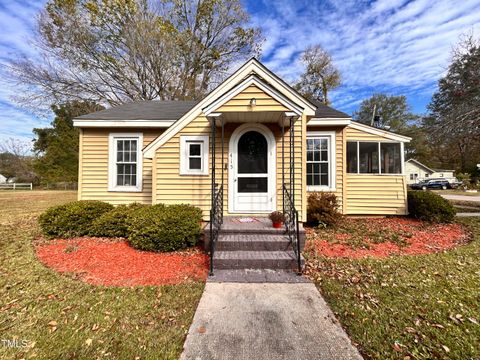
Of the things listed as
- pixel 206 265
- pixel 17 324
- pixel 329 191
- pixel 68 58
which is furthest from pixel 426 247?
pixel 68 58

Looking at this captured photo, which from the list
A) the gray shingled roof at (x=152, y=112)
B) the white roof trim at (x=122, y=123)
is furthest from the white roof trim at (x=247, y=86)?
the white roof trim at (x=122, y=123)

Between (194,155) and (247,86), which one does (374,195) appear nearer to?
(247,86)

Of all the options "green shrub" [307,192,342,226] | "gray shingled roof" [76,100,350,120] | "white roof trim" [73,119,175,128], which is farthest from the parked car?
"white roof trim" [73,119,175,128]

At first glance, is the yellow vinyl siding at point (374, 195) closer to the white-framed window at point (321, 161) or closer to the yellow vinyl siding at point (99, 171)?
the white-framed window at point (321, 161)

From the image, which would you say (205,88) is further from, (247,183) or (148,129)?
(247,183)

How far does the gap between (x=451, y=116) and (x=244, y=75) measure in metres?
8.49

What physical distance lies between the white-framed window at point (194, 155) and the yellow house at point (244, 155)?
30mm

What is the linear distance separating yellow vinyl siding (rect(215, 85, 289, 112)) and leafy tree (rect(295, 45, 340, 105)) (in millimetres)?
22970

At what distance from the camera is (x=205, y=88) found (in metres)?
20.6

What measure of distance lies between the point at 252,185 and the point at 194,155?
6.52ft

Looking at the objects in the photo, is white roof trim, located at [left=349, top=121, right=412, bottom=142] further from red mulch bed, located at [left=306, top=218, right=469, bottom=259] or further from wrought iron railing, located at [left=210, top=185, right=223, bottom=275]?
wrought iron railing, located at [left=210, top=185, right=223, bottom=275]

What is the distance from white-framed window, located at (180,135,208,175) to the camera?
260 inches

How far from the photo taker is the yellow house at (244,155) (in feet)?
18.7

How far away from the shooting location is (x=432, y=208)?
7.42 metres
